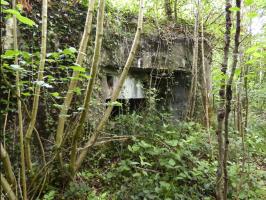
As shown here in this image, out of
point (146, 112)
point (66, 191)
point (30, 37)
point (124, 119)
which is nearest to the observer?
point (66, 191)

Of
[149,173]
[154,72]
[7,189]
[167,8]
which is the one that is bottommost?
[149,173]

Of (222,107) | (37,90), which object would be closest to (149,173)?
(222,107)

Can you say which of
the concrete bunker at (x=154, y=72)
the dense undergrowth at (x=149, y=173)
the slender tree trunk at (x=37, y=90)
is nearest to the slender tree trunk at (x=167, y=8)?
the concrete bunker at (x=154, y=72)

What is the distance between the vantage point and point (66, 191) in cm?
270

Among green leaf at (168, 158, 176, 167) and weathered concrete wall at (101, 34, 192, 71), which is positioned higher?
weathered concrete wall at (101, 34, 192, 71)

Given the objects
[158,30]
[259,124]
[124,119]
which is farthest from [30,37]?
[259,124]

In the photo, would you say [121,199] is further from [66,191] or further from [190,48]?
[190,48]

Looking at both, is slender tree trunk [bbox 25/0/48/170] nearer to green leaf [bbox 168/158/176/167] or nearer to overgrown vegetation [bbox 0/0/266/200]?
overgrown vegetation [bbox 0/0/266/200]

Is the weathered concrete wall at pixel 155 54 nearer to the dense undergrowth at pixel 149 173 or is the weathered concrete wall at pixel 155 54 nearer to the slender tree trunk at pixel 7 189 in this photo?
the dense undergrowth at pixel 149 173

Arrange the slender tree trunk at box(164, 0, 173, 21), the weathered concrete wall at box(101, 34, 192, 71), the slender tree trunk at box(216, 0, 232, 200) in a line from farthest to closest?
the slender tree trunk at box(164, 0, 173, 21) → the weathered concrete wall at box(101, 34, 192, 71) → the slender tree trunk at box(216, 0, 232, 200)

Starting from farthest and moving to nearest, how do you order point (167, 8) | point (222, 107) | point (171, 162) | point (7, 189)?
point (167, 8) < point (171, 162) < point (222, 107) < point (7, 189)

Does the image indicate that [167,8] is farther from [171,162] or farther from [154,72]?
[171,162]

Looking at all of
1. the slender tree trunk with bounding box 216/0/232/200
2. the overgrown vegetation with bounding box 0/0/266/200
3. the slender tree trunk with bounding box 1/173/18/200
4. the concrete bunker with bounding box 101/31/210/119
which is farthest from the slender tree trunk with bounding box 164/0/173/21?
the slender tree trunk with bounding box 1/173/18/200

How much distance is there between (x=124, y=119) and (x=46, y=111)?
45.7 inches
